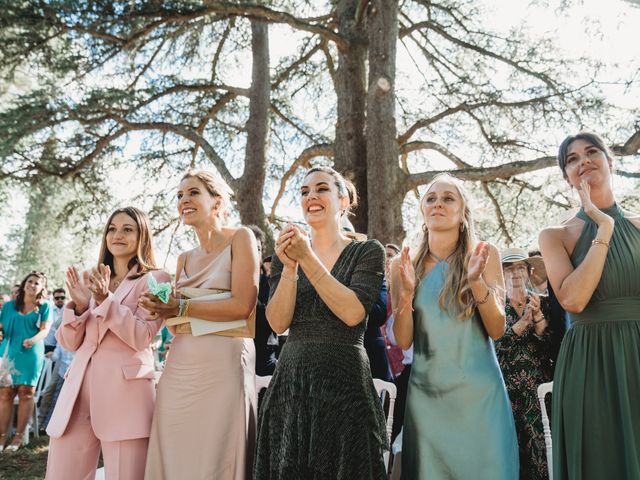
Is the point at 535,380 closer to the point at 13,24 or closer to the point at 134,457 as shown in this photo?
the point at 134,457

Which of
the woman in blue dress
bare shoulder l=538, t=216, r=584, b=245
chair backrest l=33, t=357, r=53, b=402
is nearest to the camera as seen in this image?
bare shoulder l=538, t=216, r=584, b=245

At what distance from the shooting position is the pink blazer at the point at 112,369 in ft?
8.43

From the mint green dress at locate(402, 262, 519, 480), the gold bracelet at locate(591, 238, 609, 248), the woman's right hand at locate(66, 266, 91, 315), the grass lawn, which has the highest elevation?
the gold bracelet at locate(591, 238, 609, 248)

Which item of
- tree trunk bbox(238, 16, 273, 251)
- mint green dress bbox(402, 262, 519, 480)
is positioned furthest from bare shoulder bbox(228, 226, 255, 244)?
tree trunk bbox(238, 16, 273, 251)

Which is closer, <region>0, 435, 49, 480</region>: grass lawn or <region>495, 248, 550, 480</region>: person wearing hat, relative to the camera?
<region>495, 248, 550, 480</region>: person wearing hat

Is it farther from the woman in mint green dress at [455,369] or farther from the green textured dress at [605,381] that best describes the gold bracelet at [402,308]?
the green textured dress at [605,381]

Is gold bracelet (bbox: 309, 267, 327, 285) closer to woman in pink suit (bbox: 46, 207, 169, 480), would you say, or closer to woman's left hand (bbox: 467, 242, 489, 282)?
woman's left hand (bbox: 467, 242, 489, 282)

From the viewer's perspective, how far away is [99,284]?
2.59 m

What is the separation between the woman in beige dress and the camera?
245 centimetres

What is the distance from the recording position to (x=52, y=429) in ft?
8.51

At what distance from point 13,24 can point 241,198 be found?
3.83 meters

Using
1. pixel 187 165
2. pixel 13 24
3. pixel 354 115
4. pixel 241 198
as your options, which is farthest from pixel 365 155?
pixel 13 24

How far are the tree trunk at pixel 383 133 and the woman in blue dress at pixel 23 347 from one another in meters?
4.37

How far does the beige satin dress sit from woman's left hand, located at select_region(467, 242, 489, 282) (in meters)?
1.16
